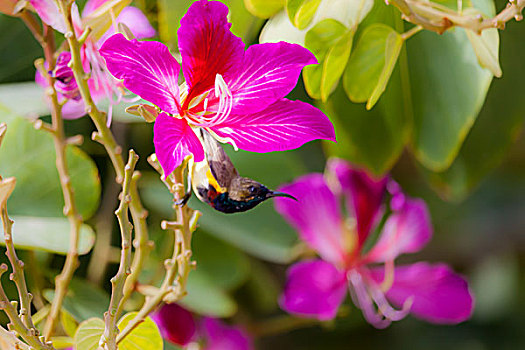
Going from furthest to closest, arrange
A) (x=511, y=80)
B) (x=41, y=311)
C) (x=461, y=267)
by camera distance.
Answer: (x=461, y=267) → (x=511, y=80) → (x=41, y=311)

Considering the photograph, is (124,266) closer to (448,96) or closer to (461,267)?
(448,96)

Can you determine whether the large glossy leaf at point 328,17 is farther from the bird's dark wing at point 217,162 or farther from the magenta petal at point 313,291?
the magenta petal at point 313,291

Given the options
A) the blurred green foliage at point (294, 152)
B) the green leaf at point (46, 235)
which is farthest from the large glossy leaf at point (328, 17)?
the green leaf at point (46, 235)

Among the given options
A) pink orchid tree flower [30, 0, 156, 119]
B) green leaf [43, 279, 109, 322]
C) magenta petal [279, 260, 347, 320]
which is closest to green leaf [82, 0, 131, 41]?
pink orchid tree flower [30, 0, 156, 119]

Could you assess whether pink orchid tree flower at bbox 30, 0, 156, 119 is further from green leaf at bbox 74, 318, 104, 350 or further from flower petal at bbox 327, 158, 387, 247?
flower petal at bbox 327, 158, 387, 247

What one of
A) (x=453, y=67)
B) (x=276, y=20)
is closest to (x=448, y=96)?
(x=453, y=67)

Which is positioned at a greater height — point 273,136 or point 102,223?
point 273,136
